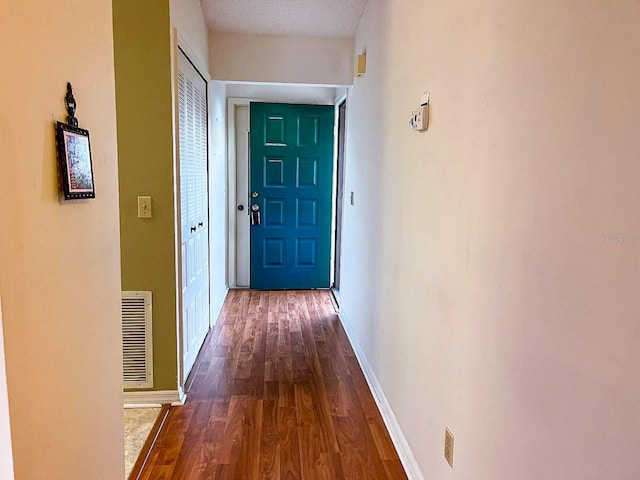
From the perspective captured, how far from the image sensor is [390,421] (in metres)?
2.28

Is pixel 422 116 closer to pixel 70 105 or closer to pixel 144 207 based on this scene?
pixel 70 105

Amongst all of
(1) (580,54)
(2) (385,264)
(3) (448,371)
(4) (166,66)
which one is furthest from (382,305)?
(1) (580,54)

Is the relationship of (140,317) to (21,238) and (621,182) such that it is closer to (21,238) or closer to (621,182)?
(21,238)

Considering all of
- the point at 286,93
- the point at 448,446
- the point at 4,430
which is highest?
the point at 286,93

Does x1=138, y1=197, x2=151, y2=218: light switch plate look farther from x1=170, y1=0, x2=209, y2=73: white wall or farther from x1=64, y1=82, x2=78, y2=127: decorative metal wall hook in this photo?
x1=64, y1=82, x2=78, y2=127: decorative metal wall hook

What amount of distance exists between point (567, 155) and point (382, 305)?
1751mm

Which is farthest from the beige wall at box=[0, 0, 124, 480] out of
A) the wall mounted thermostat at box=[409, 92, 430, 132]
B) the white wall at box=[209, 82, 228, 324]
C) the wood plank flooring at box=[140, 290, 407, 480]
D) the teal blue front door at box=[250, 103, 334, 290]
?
the teal blue front door at box=[250, 103, 334, 290]

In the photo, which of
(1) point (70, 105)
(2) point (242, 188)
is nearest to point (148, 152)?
(1) point (70, 105)

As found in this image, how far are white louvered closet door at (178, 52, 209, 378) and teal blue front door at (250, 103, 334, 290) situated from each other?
133cm

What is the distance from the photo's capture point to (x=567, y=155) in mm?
917

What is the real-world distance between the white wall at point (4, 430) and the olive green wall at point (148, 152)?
5.30 feet

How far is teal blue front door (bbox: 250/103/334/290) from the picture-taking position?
4.75 m

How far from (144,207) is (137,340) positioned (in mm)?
735

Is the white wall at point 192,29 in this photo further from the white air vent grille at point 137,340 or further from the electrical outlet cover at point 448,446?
the electrical outlet cover at point 448,446
